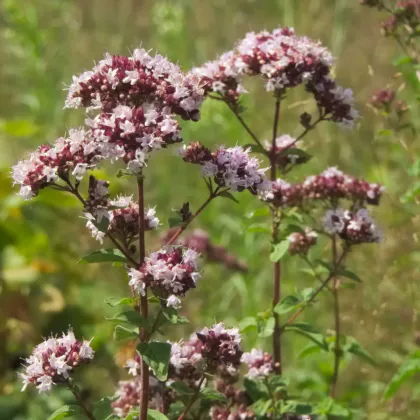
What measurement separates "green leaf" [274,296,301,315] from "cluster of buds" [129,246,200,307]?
65 centimetres

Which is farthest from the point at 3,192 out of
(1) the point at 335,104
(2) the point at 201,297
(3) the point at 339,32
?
(1) the point at 335,104

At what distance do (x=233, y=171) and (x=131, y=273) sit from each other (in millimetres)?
375

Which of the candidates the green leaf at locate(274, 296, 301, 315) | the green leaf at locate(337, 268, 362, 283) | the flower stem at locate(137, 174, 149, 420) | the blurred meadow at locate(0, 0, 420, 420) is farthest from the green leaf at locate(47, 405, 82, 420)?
the blurred meadow at locate(0, 0, 420, 420)

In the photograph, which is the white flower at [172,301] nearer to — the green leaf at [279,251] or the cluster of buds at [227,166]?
the cluster of buds at [227,166]

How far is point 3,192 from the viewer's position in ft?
14.5

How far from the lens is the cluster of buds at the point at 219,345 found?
178cm

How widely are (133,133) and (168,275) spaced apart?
1.14 ft

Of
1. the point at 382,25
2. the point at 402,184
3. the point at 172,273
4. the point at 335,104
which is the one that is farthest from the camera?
the point at 402,184

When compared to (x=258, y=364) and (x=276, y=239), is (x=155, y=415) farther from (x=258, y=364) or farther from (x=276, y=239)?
(x=276, y=239)

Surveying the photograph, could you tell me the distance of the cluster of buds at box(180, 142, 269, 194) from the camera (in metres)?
1.76

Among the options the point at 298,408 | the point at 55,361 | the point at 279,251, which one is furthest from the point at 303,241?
the point at 55,361

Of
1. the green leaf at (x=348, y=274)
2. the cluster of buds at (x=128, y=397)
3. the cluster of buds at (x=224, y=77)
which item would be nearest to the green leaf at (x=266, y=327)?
the green leaf at (x=348, y=274)

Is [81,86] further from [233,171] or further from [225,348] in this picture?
[225,348]

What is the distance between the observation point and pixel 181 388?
1.87m
